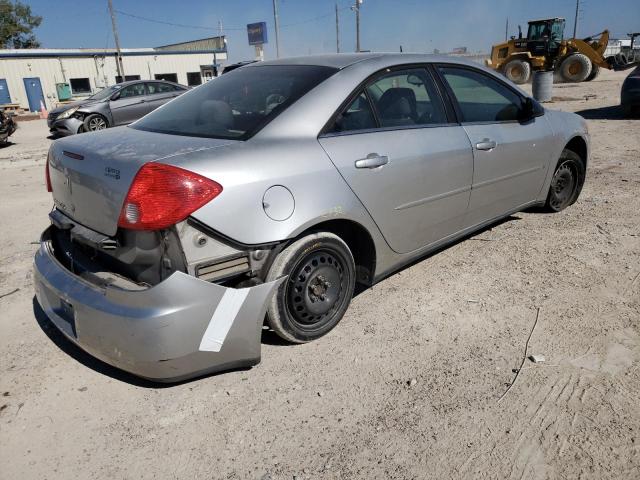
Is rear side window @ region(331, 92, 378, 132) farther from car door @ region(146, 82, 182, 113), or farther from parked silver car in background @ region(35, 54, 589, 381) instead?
car door @ region(146, 82, 182, 113)

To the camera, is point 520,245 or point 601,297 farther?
point 520,245

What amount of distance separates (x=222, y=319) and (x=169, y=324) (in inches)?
9.8

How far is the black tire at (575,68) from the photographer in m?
21.9

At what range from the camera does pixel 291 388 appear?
2535 mm

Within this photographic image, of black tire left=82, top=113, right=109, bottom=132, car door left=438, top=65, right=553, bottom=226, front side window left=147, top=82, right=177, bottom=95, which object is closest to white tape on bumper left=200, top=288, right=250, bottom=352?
car door left=438, top=65, right=553, bottom=226

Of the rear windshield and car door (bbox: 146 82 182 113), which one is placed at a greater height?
the rear windshield

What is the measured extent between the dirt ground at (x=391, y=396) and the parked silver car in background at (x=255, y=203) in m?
0.26

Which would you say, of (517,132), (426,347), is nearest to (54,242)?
(426,347)

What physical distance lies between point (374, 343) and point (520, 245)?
2.01 metres

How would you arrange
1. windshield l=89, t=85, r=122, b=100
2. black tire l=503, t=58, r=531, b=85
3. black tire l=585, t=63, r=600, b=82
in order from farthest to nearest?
black tire l=585, t=63, r=600, b=82 < black tire l=503, t=58, r=531, b=85 < windshield l=89, t=85, r=122, b=100

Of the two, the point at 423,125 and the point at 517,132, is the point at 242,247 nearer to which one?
the point at 423,125

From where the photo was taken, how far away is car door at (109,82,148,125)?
1337 centimetres

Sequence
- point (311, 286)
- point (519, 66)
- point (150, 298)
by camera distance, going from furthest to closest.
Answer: point (519, 66) < point (311, 286) < point (150, 298)

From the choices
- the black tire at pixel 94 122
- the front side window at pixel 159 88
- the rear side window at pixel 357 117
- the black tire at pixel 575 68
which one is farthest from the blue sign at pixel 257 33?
the rear side window at pixel 357 117
